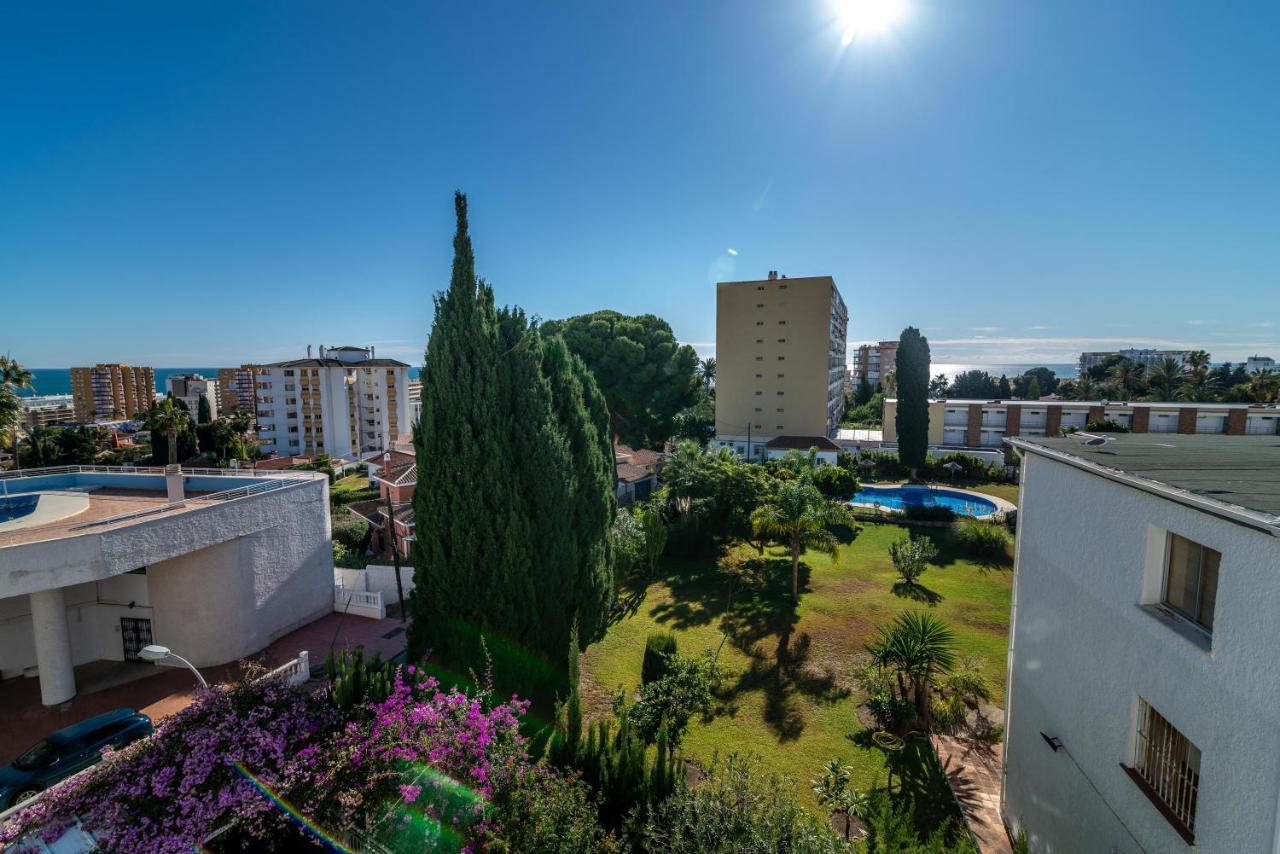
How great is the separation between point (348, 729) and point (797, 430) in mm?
48645

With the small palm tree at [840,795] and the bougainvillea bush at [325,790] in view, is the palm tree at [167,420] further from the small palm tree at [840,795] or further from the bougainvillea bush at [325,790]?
the small palm tree at [840,795]

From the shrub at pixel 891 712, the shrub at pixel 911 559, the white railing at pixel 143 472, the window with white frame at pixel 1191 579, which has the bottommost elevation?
the shrub at pixel 891 712

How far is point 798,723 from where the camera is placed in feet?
43.5

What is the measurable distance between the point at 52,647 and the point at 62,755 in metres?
3.70

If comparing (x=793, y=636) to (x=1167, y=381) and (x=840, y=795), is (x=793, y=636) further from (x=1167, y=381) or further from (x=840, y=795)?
(x=1167, y=381)

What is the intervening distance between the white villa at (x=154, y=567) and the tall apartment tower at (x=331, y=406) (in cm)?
5011

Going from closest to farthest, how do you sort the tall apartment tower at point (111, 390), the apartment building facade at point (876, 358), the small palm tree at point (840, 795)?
1. the small palm tree at point (840, 795)
2. the tall apartment tower at point (111, 390)
3. the apartment building facade at point (876, 358)

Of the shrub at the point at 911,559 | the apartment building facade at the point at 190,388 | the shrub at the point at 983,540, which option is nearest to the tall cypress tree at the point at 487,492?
the shrub at the point at 911,559

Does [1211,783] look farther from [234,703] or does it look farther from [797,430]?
[797,430]

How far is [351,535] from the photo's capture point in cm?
2847

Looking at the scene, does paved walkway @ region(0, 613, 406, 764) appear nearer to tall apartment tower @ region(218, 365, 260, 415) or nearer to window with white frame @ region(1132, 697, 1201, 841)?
window with white frame @ region(1132, 697, 1201, 841)

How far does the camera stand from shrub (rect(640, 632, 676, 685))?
14.4m

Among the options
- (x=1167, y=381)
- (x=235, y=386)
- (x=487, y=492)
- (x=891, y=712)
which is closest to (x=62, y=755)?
(x=487, y=492)

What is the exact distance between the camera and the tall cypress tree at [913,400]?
139 feet
